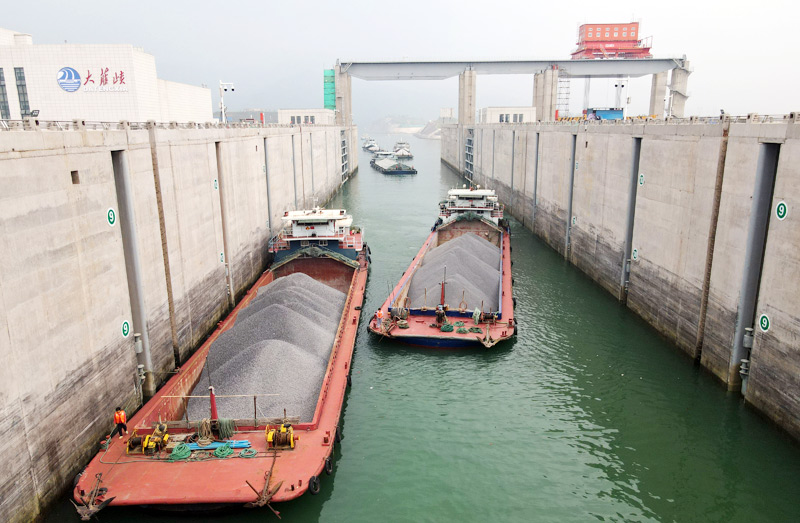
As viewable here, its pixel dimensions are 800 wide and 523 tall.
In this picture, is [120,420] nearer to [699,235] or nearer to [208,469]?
[208,469]

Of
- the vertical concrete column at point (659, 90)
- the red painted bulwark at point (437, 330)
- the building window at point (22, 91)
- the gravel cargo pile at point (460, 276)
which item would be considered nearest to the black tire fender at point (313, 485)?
→ the red painted bulwark at point (437, 330)

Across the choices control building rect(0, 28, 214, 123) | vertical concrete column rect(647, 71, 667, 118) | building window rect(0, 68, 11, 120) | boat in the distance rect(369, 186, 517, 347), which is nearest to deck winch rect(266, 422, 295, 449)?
boat in the distance rect(369, 186, 517, 347)

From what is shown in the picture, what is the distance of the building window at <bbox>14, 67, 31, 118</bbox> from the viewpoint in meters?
43.6

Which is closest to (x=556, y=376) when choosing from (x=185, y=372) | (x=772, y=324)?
(x=772, y=324)

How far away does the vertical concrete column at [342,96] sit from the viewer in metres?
82.0

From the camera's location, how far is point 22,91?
44.0 meters

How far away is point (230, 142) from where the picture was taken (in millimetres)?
27281

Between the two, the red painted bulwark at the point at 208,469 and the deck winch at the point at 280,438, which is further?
the deck winch at the point at 280,438

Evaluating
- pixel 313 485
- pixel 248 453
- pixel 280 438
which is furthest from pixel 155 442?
pixel 313 485

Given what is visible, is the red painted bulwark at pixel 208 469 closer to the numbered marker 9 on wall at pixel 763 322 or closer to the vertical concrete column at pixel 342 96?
the numbered marker 9 on wall at pixel 763 322

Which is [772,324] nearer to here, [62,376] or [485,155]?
[62,376]

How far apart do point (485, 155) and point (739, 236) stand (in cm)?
5589

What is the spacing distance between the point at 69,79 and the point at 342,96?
4710cm

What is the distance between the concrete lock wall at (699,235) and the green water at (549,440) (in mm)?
1413
